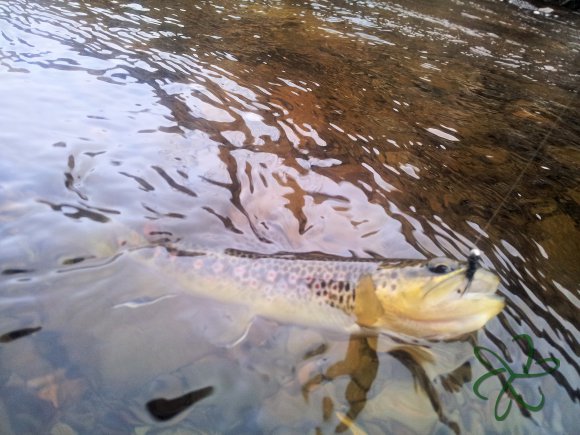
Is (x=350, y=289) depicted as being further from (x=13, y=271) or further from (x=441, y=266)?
(x=13, y=271)

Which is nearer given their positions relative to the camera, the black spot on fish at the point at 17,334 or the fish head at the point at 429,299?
the black spot on fish at the point at 17,334

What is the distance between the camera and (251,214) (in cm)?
382

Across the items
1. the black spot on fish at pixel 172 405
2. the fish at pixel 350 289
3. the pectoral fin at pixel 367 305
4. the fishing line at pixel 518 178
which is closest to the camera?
the black spot on fish at pixel 172 405

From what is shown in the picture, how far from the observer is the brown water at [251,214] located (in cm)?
235

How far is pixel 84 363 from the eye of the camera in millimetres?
2369

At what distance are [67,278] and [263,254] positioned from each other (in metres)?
1.37

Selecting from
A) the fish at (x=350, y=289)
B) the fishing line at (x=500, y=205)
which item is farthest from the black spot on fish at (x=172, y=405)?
the fishing line at (x=500, y=205)

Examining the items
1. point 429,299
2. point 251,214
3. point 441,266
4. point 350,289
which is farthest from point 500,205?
point 251,214

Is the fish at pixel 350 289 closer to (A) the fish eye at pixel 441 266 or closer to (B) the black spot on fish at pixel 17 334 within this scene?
(A) the fish eye at pixel 441 266

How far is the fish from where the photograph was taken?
2.60 m

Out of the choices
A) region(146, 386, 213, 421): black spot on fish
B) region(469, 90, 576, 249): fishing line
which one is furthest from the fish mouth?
region(146, 386, 213, 421): black spot on fish

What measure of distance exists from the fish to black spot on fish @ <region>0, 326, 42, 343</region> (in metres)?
0.87

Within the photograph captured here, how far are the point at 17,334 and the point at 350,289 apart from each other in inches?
80.7

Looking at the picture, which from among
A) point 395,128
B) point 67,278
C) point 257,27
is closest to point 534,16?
point 257,27
